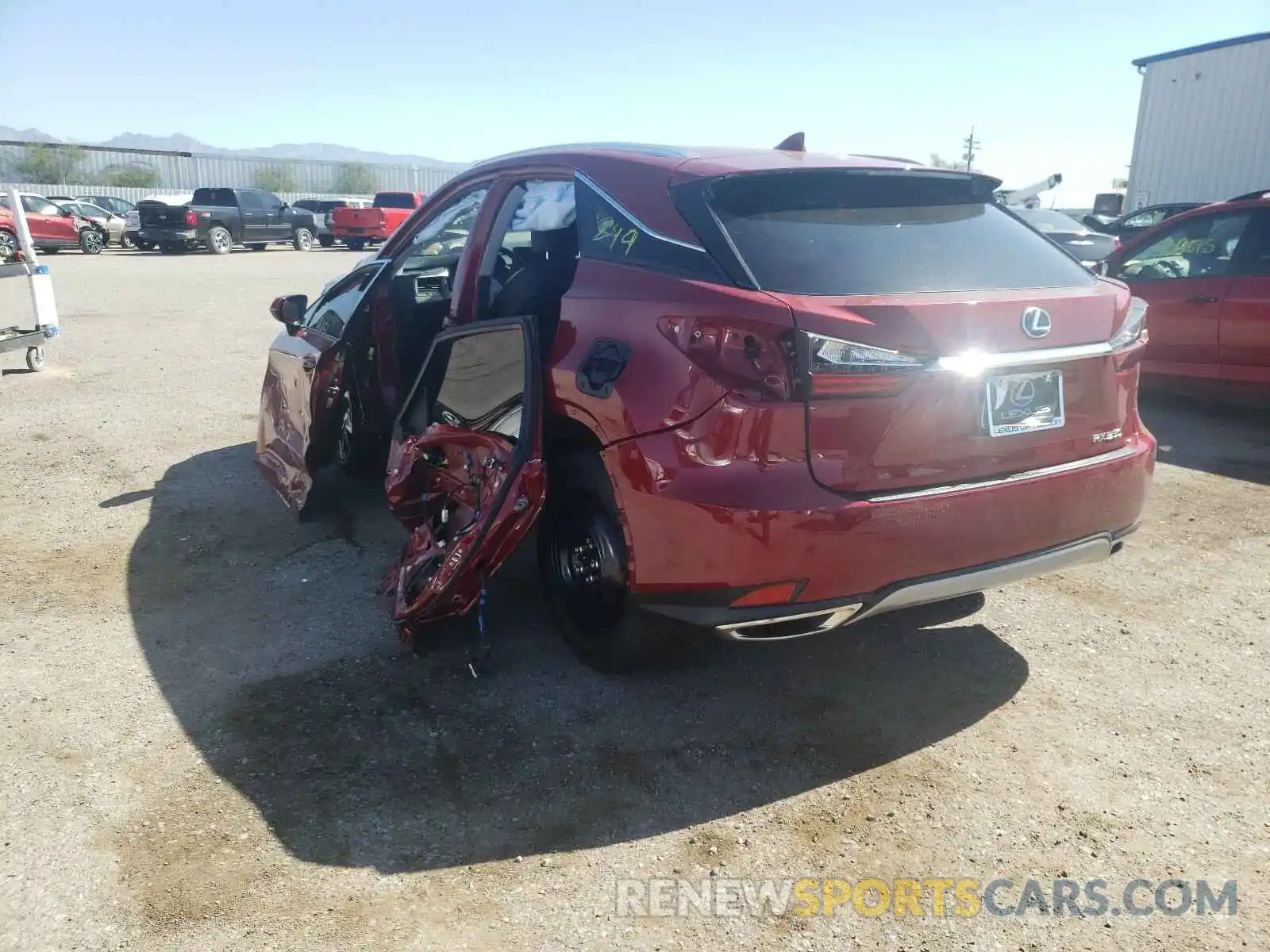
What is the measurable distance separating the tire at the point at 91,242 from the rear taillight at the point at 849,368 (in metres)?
28.5

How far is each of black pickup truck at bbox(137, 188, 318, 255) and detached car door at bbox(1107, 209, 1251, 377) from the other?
25464mm

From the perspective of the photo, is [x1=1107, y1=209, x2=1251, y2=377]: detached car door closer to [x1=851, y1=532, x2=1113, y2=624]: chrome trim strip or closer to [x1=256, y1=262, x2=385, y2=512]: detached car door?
[x1=851, y1=532, x2=1113, y2=624]: chrome trim strip

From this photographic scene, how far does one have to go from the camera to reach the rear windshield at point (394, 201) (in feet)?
105

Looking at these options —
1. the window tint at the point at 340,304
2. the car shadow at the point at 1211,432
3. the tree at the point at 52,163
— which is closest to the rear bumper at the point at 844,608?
the window tint at the point at 340,304

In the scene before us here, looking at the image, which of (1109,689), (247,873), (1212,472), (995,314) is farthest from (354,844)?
(1212,472)

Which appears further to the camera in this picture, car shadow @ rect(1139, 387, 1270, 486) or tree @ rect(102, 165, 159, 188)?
tree @ rect(102, 165, 159, 188)

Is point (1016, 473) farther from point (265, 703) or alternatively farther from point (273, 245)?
point (273, 245)

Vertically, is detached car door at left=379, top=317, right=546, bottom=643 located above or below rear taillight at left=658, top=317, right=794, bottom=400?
below

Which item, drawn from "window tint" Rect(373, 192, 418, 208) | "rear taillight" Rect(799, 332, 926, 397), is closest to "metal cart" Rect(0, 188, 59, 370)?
"rear taillight" Rect(799, 332, 926, 397)

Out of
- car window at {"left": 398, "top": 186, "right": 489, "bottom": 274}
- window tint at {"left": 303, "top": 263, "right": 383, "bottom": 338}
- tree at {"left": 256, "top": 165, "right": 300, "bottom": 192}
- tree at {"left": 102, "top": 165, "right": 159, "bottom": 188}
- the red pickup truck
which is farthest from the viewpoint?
tree at {"left": 256, "top": 165, "right": 300, "bottom": 192}

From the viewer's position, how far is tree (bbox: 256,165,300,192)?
5366cm

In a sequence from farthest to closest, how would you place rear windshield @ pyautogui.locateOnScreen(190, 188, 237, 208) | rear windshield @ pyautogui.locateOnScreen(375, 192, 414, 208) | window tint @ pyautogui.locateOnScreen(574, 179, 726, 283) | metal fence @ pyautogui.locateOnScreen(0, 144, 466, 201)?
metal fence @ pyautogui.locateOnScreen(0, 144, 466, 201) → rear windshield @ pyautogui.locateOnScreen(375, 192, 414, 208) → rear windshield @ pyautogui.locateOnScreen(190, 188, 237, 208) → window tint @ pyautogui.locateOnScreen(574, 179, 726, 283)

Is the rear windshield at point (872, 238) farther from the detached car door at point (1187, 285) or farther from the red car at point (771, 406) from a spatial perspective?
the detached car door at point (1187, 285)

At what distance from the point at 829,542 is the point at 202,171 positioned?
195 ft
